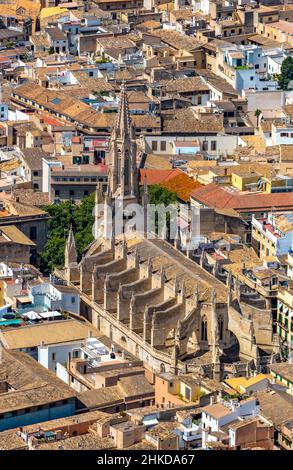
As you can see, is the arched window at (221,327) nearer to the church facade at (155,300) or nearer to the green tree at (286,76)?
the church facade at (155,300)

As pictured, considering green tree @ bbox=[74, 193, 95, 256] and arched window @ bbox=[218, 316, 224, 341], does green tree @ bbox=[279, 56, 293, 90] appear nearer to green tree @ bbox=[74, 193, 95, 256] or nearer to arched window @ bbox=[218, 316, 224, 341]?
green tree @ bbox=[74, 193, 95, 256]

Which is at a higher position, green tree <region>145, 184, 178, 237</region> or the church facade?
green tree <region>145, 184, 178, 237</region>

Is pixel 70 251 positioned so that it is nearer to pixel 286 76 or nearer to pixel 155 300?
pixel 155 300

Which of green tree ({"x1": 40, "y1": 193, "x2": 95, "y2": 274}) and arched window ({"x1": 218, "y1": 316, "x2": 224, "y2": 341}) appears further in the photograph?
green tree ({"x1": 40, "y1": 193, "x2": 95, "y2": 274})

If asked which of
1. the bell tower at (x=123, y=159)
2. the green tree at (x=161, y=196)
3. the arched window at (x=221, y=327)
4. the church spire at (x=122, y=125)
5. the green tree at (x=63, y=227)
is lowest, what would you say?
the arched window at (x=221, y=327)

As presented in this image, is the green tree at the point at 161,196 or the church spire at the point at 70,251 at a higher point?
the green tree at the point at 161,196

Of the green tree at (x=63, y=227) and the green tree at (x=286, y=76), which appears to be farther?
the green tree at (x=286, y=76)

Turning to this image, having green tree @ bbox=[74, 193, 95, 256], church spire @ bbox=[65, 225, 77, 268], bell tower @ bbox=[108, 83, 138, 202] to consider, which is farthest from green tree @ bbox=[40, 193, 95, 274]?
bell tower @ bbox=[108, 83, 138, 202]

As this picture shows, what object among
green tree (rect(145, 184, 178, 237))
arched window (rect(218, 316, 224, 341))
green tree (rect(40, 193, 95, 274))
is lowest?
arched window (rect(218, 316, 224, 341))

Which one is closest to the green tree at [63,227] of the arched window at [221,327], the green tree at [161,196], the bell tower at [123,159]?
the green tree at [161,196]

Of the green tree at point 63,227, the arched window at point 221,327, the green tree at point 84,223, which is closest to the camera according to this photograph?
the arched window at point 221,327
